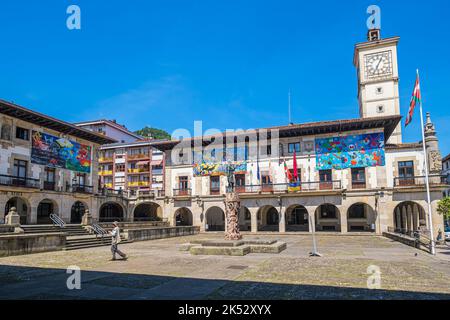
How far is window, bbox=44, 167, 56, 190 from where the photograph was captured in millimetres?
31223

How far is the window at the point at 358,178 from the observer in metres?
31.8

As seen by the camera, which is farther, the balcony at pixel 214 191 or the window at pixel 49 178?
the balcony at pixel 214 191

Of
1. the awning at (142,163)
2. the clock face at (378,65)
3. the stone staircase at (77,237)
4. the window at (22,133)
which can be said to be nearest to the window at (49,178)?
the window at (22,133)

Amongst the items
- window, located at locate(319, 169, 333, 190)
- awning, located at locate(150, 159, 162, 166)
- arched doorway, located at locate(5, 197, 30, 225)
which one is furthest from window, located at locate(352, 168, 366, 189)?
awning, located at locate(150, 159, 162, 166)

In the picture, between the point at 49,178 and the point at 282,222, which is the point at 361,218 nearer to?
the point at 282,222

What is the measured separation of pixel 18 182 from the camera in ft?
93.1

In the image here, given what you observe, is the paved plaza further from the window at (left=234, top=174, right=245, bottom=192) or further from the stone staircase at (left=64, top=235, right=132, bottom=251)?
the window at (left=234, top=174, right=245, bottom=192)

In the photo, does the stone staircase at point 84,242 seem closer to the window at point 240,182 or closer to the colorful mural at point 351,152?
the window at point 240,182

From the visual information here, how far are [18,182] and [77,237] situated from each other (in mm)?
10762

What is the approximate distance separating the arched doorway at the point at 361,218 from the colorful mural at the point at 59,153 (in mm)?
27486

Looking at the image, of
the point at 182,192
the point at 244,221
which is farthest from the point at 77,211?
the point at 244,221

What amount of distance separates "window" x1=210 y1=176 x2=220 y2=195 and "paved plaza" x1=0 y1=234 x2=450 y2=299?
22.8 m
